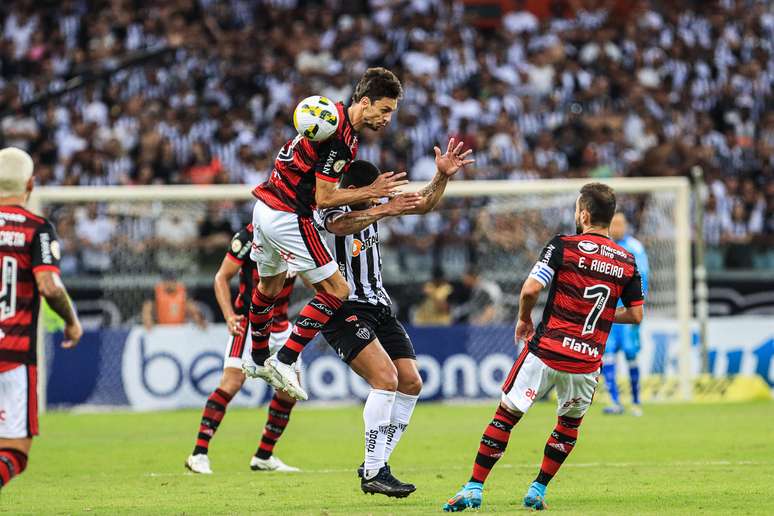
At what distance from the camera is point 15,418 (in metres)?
6.94

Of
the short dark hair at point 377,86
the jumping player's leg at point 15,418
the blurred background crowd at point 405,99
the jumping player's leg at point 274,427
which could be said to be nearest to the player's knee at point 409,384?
the jumping player's leg at point 274,427

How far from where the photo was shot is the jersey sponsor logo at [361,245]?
9547mm

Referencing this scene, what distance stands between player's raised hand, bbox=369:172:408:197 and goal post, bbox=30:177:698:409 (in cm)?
996

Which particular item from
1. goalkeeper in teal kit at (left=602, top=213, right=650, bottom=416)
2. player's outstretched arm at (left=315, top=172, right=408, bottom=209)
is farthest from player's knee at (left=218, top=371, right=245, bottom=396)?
goalkeeper in teal kit at (left=602, top=213, right=650, bottom=416)

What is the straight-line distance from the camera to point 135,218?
68.9 feet

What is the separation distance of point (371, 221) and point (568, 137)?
1697 cm

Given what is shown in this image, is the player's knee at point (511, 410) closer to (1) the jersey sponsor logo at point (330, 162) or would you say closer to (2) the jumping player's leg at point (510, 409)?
(2) the jumping player's leg at point (510, 409)

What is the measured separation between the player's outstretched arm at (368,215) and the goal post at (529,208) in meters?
9.75

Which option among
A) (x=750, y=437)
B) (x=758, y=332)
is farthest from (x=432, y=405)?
(x=750, y=437)

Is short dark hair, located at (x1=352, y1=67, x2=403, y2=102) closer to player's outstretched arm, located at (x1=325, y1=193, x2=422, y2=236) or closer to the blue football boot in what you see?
player's outstretched arm, located at (x1=325, y1=193, x2=422, y2=236)

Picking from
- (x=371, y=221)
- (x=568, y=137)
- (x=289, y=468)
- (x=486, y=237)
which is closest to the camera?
(x=371, y=221)

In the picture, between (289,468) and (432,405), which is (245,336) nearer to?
(289,468)

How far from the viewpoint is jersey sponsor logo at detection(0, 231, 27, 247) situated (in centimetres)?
698

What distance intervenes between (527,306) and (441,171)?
1.33 m
